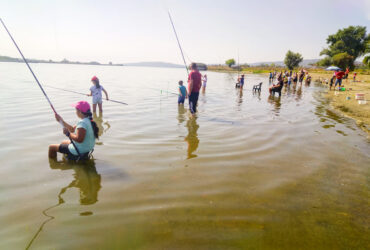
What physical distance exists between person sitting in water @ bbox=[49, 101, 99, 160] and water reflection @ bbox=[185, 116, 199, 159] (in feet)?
7.63

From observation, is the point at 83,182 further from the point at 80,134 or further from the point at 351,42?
the point at 351,42

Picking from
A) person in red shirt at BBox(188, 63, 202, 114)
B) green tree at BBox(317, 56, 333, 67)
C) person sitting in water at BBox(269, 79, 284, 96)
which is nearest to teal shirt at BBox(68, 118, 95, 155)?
person in red shirt at BBox(188, 63, 202, 114)

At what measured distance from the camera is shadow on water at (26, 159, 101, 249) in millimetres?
3340

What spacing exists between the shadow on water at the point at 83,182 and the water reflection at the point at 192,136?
224 cm

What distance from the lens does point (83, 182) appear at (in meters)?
4.12

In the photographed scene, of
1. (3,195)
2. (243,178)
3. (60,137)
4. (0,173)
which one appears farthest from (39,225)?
(60,137)

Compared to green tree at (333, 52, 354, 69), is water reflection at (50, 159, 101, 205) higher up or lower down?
lower down

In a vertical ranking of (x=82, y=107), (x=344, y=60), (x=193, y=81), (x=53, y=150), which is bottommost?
(x=53, y=150)

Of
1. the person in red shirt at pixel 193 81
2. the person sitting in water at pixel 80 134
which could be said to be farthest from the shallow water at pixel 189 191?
the person in red shirt at pixel 193 81

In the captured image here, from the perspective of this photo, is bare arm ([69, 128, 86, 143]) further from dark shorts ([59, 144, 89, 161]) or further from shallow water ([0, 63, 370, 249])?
shallow water ([0, 63, 370, 249])

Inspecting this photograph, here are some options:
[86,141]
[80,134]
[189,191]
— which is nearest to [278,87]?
[189,191]

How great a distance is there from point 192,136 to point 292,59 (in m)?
72.7

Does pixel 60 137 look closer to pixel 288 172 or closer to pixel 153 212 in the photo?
pixel 153 212

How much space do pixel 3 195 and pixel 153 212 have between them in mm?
2690
